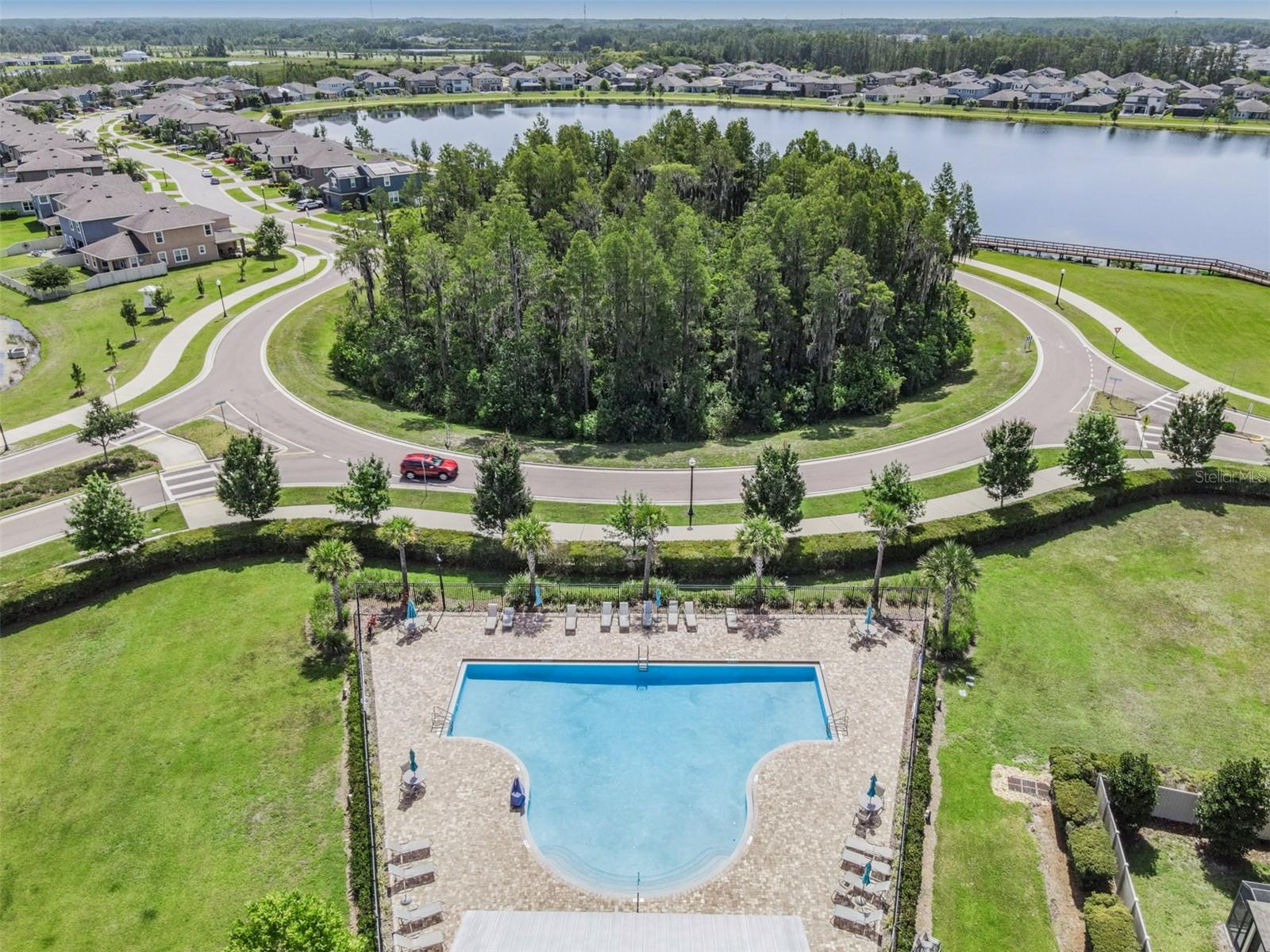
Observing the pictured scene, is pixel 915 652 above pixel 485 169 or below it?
below

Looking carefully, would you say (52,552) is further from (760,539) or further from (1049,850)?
(1049,850)

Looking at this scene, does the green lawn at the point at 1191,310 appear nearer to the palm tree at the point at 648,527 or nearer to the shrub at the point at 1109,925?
the palm tree at the point at 648,527

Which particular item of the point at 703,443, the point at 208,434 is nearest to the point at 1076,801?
the point at 703,443

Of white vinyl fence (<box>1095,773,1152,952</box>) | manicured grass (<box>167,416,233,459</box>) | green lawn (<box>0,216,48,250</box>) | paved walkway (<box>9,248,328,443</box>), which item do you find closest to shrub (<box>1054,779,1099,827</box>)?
white vinyl fence (<box>1095,773,1152,952</box>)

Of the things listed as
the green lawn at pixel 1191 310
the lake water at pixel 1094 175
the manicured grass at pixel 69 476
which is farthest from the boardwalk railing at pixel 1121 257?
the manicured grass at pixel 69 476

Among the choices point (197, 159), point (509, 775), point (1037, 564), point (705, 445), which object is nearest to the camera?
point (509, 775)

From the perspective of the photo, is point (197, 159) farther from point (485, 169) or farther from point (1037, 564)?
point (1037, 564)

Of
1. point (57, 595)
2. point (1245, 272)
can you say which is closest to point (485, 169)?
point (57, 595)
